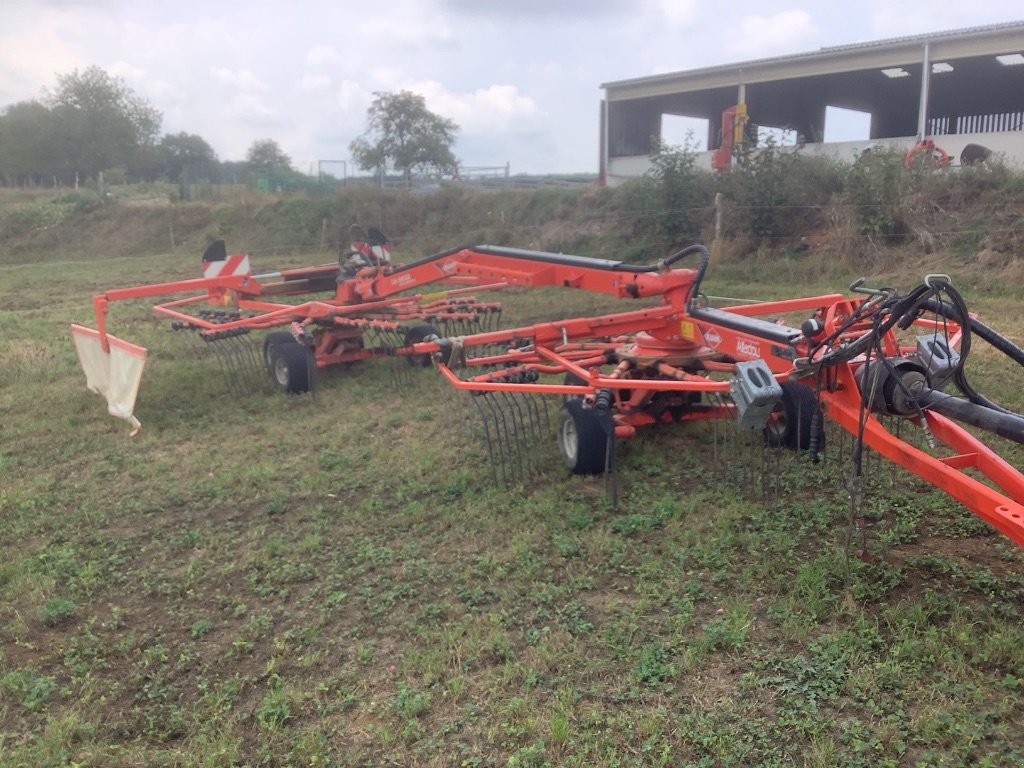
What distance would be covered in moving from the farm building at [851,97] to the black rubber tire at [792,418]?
11008mm

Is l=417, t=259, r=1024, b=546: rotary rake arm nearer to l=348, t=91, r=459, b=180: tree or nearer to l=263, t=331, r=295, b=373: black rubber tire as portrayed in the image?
l=263, t=331, r=295, b=373: black rubber tire

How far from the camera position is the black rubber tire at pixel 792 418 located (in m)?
5.19

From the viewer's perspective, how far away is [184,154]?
187 ft

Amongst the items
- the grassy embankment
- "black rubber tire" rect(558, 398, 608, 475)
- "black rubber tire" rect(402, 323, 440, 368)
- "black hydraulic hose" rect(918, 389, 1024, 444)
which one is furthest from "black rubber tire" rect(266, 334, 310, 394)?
"black hydraulic hose" rect(918, 389, 1024, 444)

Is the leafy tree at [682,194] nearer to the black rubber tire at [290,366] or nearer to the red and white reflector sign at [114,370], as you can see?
the black rubber tire at [290,366]

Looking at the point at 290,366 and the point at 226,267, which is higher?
the point at 226,267

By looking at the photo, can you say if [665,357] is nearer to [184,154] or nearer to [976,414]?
[976,414]

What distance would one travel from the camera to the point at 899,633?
3.22m

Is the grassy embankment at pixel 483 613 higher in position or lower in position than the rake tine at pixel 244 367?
lower

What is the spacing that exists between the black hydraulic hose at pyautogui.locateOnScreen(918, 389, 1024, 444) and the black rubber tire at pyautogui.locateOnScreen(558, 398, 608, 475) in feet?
6.35


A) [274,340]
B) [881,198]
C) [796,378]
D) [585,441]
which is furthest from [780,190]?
[796,378]

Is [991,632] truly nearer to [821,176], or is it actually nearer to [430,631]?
[430,631]

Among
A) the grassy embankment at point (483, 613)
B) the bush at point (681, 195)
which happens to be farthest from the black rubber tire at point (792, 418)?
the bush at point (681, 195)

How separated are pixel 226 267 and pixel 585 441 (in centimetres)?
511
